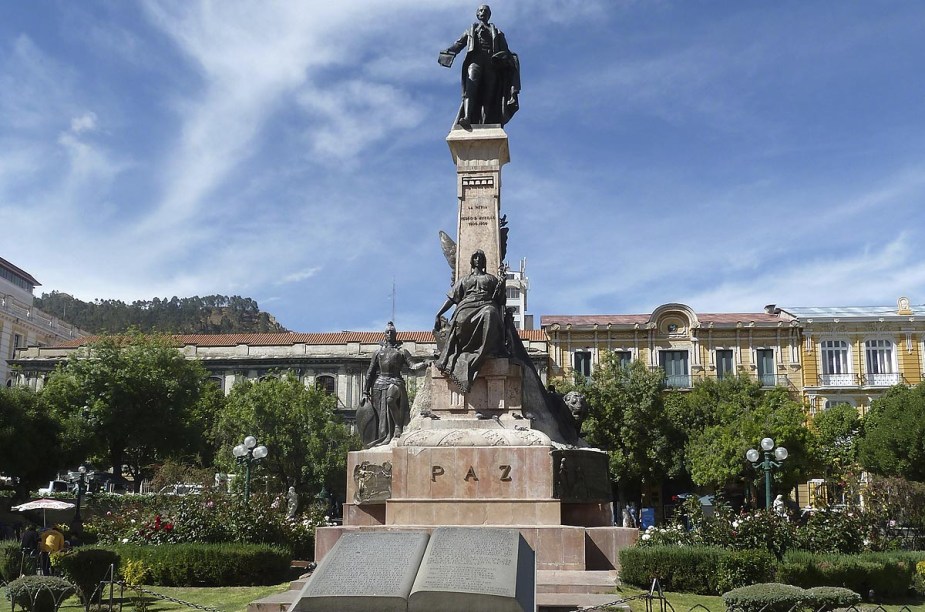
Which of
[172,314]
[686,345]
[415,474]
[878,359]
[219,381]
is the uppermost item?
[172,314]

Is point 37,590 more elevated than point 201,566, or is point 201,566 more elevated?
point 37,590

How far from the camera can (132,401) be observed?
43.8m

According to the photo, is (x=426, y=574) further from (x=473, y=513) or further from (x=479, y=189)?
(x=479, y=189)

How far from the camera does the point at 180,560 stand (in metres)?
13.8

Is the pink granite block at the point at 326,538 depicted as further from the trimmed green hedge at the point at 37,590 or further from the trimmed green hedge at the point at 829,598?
the trimmed green hedge at the point at 829,598

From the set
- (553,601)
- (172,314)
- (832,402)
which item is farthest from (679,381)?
(172,314)

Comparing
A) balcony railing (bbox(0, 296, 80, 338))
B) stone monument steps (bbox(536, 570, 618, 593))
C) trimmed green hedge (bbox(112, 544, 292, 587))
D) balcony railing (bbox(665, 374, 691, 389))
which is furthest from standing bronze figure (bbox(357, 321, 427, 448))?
balcony railing (bbox(0, 296, 80, 338))

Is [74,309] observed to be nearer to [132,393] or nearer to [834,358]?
[132,393]

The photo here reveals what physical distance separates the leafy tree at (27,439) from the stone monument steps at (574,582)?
28460 mm

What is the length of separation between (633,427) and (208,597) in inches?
1234

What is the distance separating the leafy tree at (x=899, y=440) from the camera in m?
36.2

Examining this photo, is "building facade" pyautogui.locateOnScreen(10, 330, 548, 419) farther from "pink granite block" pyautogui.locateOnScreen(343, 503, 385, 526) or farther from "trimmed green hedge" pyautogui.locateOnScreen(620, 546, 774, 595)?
"trimmed green hedge" pyautogui.locateOnScreen(620, 546, 774, 595)

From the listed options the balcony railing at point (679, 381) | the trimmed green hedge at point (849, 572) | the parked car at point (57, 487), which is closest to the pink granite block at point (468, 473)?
the trimmed green hedge at point (849, 572)

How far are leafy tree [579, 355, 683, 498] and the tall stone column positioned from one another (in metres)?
25.9
